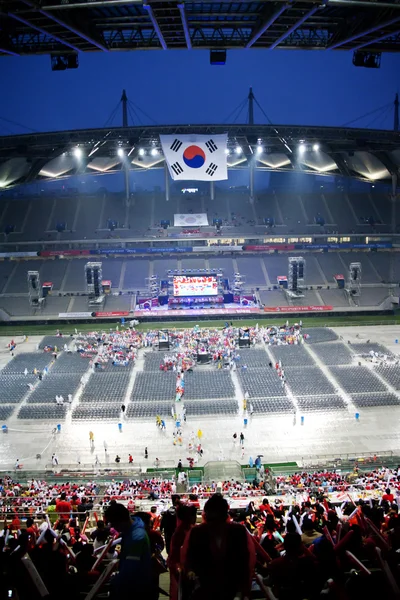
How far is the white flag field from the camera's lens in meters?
47.8

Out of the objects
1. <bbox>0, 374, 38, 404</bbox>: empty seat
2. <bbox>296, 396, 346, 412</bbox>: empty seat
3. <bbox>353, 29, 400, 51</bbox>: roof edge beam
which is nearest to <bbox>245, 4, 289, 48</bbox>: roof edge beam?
<bbox>353, 29, 400, 51</bbox>: roof edge beam

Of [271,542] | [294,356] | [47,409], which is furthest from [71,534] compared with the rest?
[294,356]

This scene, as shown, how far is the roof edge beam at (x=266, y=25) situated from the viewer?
11.6m

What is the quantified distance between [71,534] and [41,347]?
1435 inches

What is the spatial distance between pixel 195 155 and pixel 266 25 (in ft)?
118

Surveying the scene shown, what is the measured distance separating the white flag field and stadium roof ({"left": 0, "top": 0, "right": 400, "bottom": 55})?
33076mm

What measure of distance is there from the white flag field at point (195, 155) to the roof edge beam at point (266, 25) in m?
33.8

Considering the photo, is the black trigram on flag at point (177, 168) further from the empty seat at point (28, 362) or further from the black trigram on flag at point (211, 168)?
the empty seat at point (28, 362)

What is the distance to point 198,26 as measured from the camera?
13.7 meters

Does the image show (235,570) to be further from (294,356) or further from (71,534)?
(294,356)

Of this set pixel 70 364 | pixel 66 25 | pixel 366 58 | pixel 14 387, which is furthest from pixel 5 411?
pixel 366 58

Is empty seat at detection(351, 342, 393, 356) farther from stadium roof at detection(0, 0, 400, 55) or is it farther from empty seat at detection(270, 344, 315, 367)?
stadium roof at detection(0, 0, 400, 55)

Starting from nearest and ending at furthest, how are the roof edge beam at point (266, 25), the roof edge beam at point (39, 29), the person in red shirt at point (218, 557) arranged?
the person in red shirt at point (218, 557) → the roof edge beam at point (39, 29) → the roof edge beam at point (266, 25)

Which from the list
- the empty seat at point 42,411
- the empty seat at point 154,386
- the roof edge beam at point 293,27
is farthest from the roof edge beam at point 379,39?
the empty seat at point 42,411
